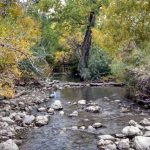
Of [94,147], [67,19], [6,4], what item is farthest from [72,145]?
[67,19]

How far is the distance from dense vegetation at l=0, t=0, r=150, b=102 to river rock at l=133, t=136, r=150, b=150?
10.6ft

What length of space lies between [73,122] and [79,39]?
19969 millimetres

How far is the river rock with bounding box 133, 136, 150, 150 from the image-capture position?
Answer: 998cm

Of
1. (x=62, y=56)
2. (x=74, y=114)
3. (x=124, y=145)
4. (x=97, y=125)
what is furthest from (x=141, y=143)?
(x=62, y=56)

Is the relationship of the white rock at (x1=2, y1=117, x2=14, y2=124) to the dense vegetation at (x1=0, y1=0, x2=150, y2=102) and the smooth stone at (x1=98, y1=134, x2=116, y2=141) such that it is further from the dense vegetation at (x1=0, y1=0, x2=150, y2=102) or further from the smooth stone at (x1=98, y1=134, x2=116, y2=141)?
the smooth stone at (x1=98, y1=134, x2=116, y2=141)

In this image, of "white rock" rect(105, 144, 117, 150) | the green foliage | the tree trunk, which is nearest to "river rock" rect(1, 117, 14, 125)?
"white rock" rect(105, 144, 117, 150)

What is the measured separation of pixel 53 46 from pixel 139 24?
22.2 meters

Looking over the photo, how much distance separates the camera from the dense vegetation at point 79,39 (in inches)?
487

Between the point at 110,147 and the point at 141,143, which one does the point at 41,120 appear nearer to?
the point at 110,147

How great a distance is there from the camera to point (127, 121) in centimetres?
1300

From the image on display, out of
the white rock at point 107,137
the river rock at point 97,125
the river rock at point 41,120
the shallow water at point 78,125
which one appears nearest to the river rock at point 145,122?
the shallow water at point 78,125

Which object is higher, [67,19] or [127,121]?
[67,19]

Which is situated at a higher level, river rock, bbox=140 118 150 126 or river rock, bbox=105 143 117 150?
river rock, bbox=140 118 150 126

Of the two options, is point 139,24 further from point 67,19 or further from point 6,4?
point 67,19
